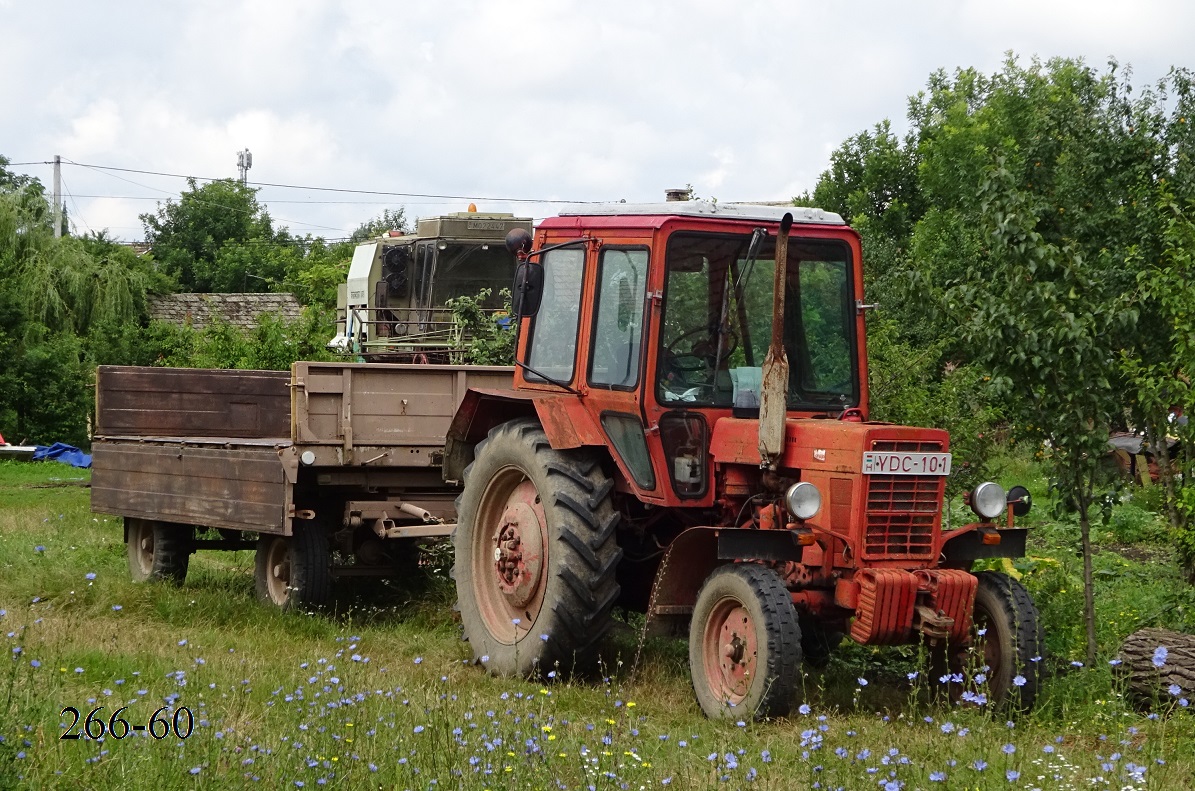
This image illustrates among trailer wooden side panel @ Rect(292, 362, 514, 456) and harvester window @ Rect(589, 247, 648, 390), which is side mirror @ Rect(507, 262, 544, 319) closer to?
harvester window @ Rect(589, 247, 648, 390)

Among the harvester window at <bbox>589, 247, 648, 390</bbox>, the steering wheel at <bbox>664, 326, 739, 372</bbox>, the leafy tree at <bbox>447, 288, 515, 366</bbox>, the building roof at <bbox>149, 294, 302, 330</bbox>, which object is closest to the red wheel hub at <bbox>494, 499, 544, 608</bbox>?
the harvester window at <bbox>589, 247, 648, 390</bbox>

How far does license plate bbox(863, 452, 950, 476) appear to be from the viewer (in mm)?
6465

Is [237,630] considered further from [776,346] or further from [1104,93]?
[1104,93]

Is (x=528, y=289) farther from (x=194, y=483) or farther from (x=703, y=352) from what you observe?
(x=194, y=483)

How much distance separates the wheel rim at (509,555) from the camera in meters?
7.59

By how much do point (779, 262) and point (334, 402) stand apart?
3.65 metres

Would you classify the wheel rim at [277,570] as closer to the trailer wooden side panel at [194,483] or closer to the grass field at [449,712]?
the grass field at [449,712]

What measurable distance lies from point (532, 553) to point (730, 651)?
151 cm

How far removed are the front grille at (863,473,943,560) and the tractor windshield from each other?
0.85m

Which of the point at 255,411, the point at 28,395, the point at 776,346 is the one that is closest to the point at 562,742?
the point at 776,346

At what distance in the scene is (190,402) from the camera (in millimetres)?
11242

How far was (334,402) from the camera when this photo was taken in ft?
30.4

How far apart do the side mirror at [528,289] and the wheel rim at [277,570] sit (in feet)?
10.5

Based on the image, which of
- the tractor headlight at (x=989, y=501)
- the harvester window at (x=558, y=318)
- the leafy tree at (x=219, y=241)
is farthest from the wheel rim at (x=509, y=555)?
the leafy tree at (x=219, y=241)
